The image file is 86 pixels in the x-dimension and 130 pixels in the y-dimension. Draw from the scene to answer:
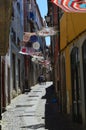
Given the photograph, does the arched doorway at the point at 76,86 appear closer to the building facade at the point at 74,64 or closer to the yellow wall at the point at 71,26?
the building facade at the point at 74,64

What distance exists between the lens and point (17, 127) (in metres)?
16.4

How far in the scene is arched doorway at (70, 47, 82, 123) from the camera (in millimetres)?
16708

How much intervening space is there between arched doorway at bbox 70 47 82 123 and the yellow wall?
0.75 metres

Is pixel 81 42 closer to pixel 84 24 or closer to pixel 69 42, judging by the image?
pixel 84 24

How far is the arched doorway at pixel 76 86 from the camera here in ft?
54.8

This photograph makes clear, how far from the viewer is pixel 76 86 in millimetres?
17297

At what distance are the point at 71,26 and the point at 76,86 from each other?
2.58 m

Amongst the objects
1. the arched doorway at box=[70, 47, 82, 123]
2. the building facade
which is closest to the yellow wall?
the building facade

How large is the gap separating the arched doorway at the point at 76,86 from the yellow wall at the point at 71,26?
0.75 m

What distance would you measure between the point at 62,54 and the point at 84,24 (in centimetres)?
617

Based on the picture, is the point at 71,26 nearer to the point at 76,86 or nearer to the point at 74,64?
the point at 74,64

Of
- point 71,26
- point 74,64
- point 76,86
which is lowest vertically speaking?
point 76,86

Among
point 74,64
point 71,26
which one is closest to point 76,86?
point 74,64

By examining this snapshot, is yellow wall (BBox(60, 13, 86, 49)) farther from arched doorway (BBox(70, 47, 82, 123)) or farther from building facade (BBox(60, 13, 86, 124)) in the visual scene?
arched doorway (BBox(70, 47, 82, 123))
